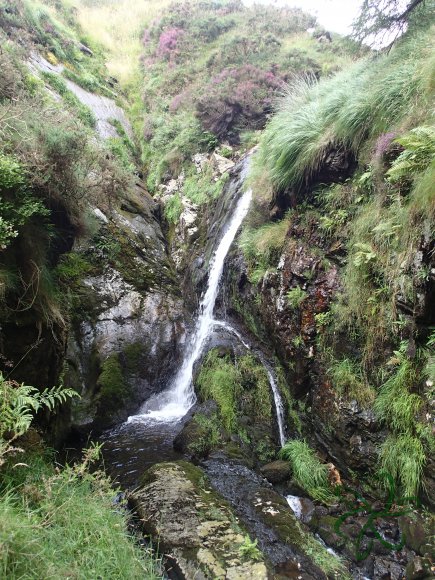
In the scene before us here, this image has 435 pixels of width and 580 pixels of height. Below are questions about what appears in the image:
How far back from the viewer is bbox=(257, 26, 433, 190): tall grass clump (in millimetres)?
5254

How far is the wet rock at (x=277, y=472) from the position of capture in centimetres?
514

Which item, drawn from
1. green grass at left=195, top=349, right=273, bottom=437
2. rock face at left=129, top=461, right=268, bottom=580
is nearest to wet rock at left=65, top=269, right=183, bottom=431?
green grass at left=195, top=349, right=273, bottom=437

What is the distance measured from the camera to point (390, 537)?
4.04 m

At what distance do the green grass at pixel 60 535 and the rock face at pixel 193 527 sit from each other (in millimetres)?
279

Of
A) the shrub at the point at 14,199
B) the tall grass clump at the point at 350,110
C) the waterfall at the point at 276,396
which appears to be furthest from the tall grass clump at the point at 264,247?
the shrub at the point at 14,199

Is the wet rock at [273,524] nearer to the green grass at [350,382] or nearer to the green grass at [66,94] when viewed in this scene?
the green grass at [350,382]

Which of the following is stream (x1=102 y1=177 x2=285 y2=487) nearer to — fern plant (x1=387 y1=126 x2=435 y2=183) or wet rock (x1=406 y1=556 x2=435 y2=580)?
wet rock (x1=406 y1=556 x2=435 y2=580)

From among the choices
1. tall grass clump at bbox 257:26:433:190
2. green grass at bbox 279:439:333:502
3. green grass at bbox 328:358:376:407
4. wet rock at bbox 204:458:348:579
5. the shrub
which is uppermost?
tall grass clump at bbox 257:26:433:190

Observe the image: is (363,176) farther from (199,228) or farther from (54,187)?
(199,228)

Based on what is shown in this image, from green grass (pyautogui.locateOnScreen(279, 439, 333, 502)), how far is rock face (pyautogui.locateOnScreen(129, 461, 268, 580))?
146 cm

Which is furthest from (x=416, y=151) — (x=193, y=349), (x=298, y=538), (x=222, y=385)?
(x=193, y=349)

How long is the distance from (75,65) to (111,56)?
16.0 ft

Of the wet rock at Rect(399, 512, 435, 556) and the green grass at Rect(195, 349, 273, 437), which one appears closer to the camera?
the wet rock at Rect(399, 512, 435, 556)

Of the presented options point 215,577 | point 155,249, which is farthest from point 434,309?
point 155,249
